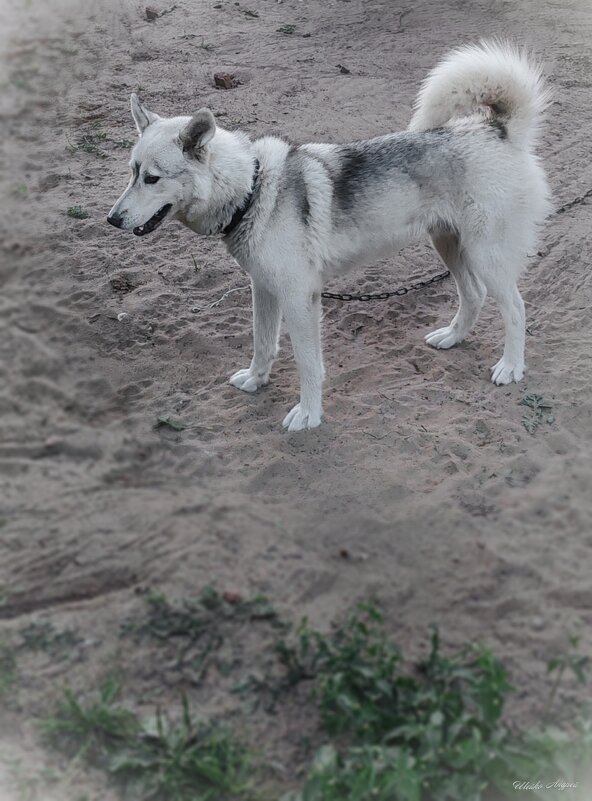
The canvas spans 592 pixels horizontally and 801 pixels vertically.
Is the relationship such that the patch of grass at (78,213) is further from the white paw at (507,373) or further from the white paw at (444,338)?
the white paw at (507,373)

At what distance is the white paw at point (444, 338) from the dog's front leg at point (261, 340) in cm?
104

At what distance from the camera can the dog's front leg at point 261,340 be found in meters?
4.36

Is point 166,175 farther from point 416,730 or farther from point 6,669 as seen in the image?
point 416,730

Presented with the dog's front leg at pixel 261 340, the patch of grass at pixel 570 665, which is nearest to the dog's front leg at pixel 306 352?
the dog's front leg at pixel 261 340

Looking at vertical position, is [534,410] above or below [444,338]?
below

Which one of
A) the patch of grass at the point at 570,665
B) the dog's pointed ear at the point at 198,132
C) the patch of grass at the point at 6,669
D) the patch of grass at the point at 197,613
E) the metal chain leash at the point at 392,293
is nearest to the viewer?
the patch of grass at the point at 570,665

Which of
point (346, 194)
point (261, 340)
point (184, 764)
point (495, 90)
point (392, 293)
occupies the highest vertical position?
point (495, 90)

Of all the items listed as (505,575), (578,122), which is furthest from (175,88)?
(505,575)

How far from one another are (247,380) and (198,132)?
146 cm

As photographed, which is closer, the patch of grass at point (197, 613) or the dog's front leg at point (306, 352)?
the patch of grass at point (197, 613)

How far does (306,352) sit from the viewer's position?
4.11m

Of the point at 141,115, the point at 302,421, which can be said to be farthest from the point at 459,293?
the point at 141,115

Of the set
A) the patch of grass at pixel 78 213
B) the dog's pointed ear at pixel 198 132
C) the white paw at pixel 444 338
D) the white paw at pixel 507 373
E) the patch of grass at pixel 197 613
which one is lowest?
the white paw at pixel 507 373

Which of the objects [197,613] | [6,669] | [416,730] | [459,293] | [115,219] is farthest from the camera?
[459,293]
